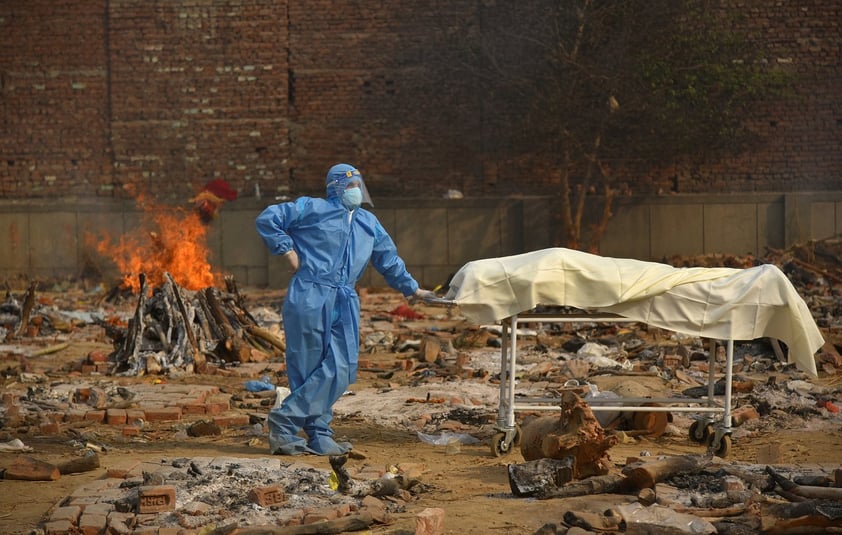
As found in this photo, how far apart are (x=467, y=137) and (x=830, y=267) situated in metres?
6.51

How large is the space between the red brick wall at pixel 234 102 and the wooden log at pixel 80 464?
13732 mm

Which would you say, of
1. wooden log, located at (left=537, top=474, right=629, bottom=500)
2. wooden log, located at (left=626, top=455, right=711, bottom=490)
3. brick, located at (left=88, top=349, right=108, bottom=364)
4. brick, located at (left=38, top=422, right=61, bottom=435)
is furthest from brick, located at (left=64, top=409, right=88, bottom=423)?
wooden log, located at (left=626, top=455, right=711, bottom=490)

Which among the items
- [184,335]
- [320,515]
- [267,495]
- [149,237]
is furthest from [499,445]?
[149,237]

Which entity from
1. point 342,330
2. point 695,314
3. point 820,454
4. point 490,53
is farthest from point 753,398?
point 490,53

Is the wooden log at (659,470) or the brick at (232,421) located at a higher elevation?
the wooden log at (659,470)

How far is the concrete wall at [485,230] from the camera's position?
Result: 64.3 ft

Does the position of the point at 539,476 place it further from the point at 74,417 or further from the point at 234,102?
the point at 234,102

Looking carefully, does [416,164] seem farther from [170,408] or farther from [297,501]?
[297,501]

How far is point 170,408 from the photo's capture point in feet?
30.3

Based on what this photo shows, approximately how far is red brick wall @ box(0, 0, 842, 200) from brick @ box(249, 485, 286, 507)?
48.9ft

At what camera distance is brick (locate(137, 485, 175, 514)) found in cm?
566

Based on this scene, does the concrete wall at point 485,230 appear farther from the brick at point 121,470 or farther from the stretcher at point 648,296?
the brick at point 121,470

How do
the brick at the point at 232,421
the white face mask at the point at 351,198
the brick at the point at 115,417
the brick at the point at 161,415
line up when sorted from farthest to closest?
the brick at the point at 161,415 < the brick at the point at 115,417 < the brick at the point at 232,421 < the white face mask at the point at 351,198

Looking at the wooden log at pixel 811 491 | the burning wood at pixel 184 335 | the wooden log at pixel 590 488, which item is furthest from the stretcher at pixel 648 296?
the burning wood at pixel 184 335
